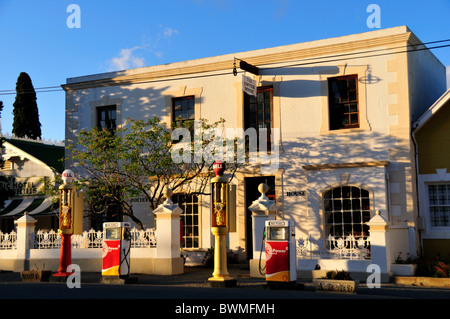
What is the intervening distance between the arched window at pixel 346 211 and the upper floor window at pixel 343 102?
79.3 inches

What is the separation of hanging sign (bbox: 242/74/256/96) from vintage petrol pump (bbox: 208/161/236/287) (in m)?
4.82

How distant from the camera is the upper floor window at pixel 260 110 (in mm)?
18250

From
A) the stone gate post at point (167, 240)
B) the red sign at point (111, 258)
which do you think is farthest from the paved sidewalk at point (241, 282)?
the red sign at point (111, 258)

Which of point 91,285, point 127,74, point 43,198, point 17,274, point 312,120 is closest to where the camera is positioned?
point 91,285

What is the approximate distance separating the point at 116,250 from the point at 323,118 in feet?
24.7

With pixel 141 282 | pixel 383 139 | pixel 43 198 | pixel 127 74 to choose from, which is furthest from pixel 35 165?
pixel 383 139

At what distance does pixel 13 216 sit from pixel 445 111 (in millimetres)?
16137

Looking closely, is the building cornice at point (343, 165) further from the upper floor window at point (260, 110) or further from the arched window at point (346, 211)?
the upper floor window at point (260, 110)

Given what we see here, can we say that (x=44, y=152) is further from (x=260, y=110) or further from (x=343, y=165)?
(x=343, y=165)

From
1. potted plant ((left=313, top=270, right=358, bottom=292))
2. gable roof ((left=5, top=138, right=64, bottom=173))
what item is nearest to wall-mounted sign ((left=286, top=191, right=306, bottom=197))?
potted plant ((left=313, top=270, right=358, bottom=292))

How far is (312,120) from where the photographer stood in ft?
57.1

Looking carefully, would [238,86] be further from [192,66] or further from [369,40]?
[369,40]

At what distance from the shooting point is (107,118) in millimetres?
21125

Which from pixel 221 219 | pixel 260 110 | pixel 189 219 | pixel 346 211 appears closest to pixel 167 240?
pixel 221 219
